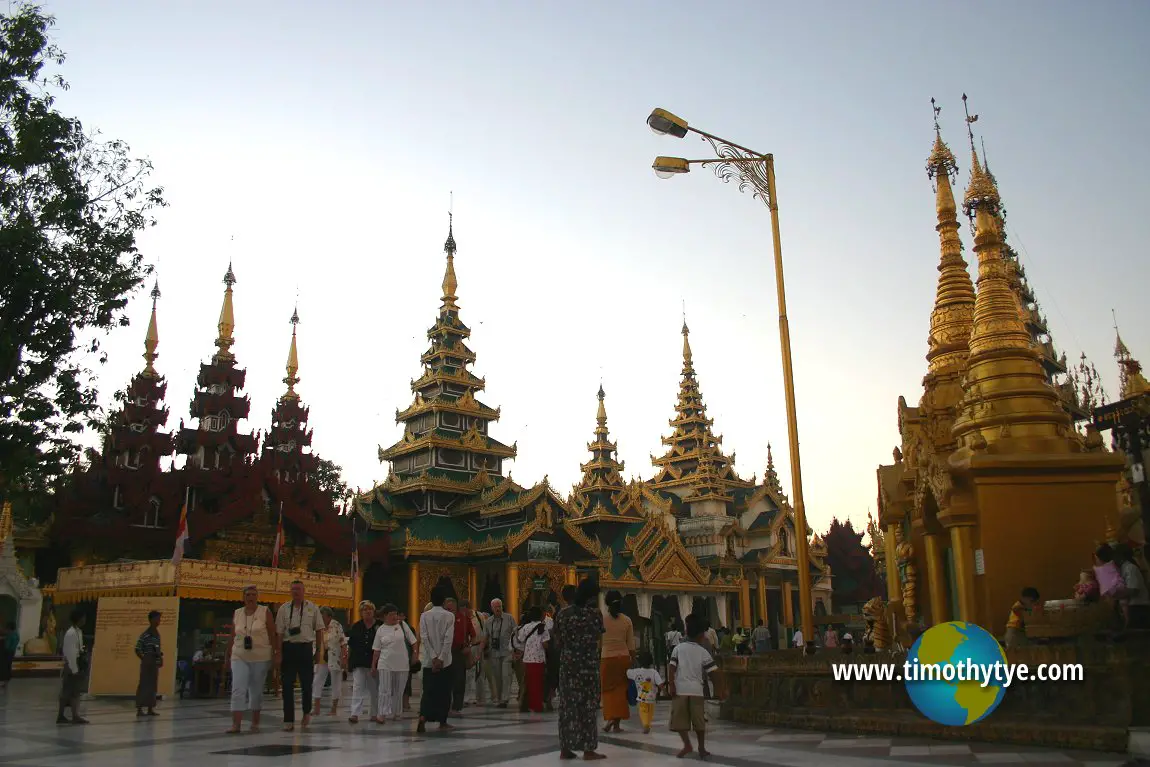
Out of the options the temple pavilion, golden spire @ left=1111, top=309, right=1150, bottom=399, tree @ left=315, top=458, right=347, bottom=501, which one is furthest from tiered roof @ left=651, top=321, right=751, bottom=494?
golden spire @ left=1111, top=309, right=1150, bottom=399

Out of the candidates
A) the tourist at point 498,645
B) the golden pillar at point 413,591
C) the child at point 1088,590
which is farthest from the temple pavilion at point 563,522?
the child at point 1088,590

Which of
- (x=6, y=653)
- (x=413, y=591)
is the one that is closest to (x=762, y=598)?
(x=413, y=591)

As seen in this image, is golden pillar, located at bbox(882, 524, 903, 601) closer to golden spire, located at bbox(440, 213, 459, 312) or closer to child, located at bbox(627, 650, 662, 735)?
child, located at bbox(627, 650, 662, 735)

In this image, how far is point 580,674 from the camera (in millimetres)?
8609

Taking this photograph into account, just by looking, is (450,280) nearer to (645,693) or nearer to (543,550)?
(543,550)

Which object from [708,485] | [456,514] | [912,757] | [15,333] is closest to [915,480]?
[912,757]

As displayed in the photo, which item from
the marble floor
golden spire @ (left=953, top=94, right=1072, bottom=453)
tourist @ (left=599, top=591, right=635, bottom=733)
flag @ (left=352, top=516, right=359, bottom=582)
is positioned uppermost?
golden spire @ (left=953, top=94, right=1072, bottom=453)

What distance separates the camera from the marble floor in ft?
25.5

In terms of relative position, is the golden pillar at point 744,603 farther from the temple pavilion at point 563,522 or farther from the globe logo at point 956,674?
the globe logo at point 956,674

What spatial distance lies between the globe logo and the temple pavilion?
20.7 m

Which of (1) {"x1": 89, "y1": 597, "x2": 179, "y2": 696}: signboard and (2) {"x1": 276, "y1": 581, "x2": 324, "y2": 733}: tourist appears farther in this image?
(1) {"x1": 89, "y1": 597, "x2": 179, "y2": 696}: signboard

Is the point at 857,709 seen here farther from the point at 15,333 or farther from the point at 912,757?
the point at 15,333

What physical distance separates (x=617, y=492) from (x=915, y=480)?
117 feet

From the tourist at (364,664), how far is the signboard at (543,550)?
78.1 ft
